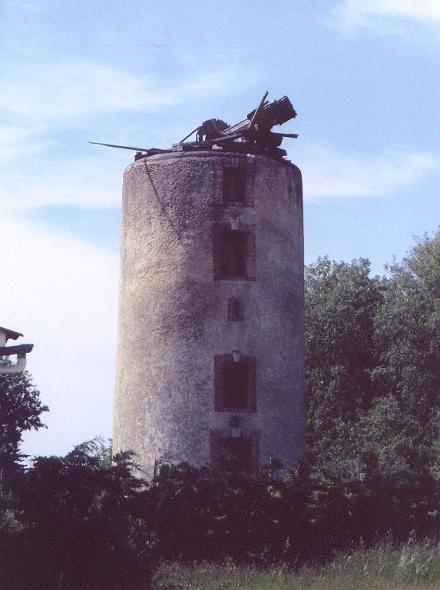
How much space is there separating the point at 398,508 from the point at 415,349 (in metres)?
18.1

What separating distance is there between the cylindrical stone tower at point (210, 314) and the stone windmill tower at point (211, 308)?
1.2 inches

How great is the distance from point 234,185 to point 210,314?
392cm

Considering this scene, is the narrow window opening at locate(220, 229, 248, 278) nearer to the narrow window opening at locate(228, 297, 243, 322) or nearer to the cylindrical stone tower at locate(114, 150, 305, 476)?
the cylindrical stone tower at locate(114, 150, 305, 476)

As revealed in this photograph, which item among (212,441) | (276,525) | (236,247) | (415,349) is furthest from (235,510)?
(415,349)

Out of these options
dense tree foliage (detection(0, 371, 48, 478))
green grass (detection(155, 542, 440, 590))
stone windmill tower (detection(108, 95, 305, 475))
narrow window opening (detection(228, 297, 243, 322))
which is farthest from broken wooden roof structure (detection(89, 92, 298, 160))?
dense tree foliage (detection(0, 371, 48, 478))

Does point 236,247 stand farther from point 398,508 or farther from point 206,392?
point 398,508

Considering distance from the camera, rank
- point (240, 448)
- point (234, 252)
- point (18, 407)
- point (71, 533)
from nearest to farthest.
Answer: point (71, 533) < point (240, 448) < point (234, 252) < point (18, 407)

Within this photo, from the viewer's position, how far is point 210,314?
95.7ft

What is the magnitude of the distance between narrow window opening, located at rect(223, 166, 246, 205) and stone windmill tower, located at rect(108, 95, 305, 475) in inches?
1.1

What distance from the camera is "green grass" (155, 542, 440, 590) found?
17.3 m

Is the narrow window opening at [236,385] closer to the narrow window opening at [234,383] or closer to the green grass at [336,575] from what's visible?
the narrow window opening at [234,383]

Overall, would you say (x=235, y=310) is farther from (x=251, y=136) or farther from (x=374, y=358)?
(x=374, y=358)

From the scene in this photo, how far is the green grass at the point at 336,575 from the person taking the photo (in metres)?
17.3

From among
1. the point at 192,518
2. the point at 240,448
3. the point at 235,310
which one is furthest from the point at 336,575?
the point at 235,310
